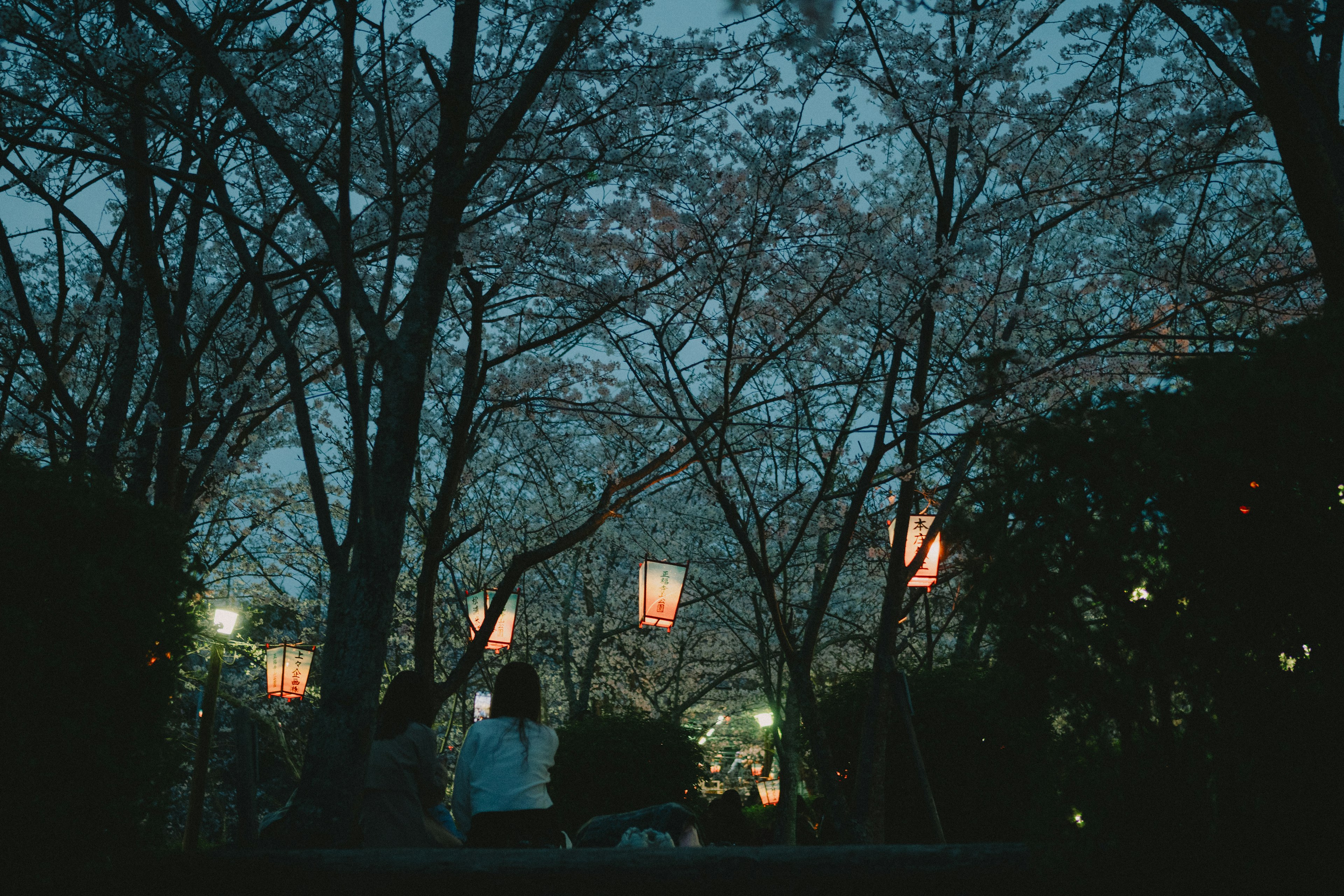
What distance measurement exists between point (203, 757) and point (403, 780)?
431 centimetres

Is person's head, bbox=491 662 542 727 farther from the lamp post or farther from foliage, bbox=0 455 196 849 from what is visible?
the lamp post

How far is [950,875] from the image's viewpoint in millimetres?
2910

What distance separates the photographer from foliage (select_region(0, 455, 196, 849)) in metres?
2.70

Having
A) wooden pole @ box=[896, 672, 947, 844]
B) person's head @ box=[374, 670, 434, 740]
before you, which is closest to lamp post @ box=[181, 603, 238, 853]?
person's head @ box=[374, 670, 434, 740]

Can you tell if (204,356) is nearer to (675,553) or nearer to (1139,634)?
(675,553)

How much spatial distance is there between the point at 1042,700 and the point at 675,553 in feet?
46.7

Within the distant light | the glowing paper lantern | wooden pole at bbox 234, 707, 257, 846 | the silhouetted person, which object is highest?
the distant light

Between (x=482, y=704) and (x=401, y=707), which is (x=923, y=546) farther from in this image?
(x=482, y=704)

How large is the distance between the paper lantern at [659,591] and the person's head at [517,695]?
4747 millimetres

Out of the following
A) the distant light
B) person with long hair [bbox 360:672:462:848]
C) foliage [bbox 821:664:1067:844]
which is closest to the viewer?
person with long hair [bbox 360:672:462:848]

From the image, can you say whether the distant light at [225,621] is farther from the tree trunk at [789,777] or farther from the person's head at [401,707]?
the tree trunk at [789,777]

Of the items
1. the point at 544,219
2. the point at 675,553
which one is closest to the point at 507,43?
the point at 544,219

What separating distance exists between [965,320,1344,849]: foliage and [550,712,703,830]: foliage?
7261mm

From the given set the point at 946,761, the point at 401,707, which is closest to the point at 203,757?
the point at 401,707
